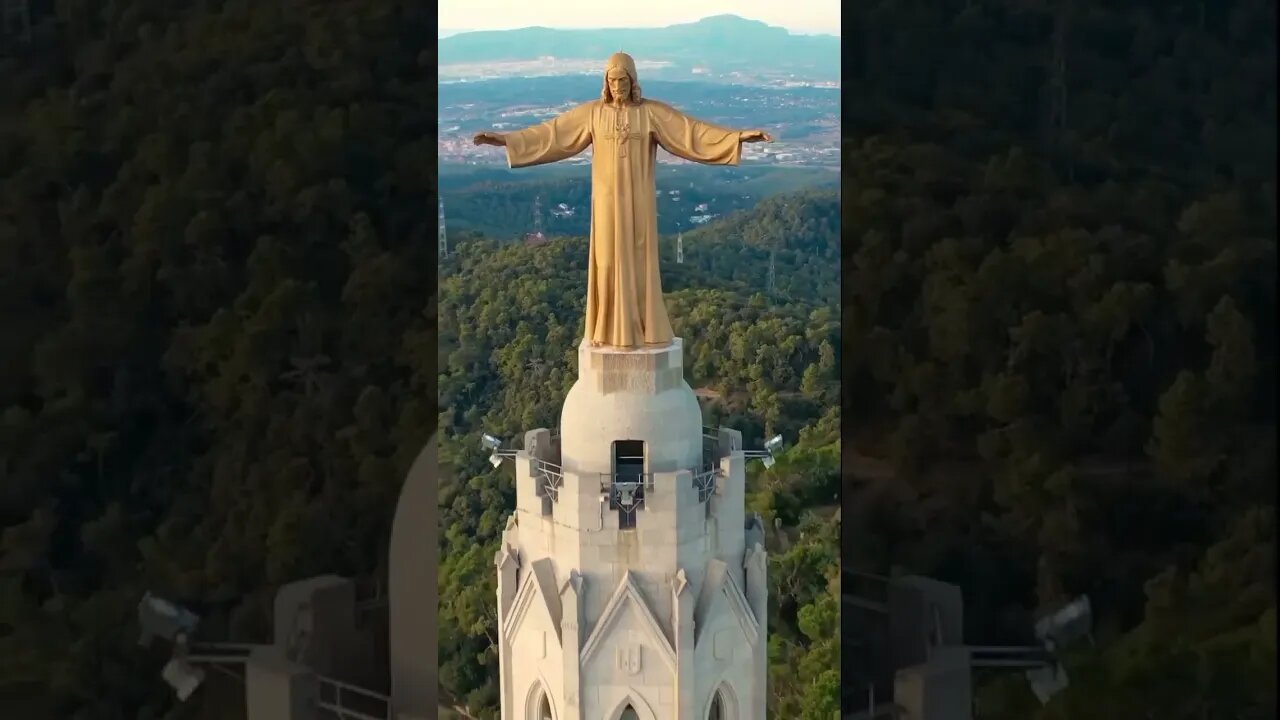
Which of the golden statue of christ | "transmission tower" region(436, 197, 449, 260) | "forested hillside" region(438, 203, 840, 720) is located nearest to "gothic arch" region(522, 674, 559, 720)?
the golden statue of christ

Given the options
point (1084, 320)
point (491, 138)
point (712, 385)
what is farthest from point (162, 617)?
point (1084, 320)

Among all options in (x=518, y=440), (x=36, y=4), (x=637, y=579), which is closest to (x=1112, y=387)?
(x=637, y=579)

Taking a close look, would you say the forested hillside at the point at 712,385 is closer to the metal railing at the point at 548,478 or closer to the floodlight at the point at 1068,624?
the floodlight at the point at 1068,624

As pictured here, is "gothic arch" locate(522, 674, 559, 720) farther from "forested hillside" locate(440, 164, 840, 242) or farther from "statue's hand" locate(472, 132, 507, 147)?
"forested hillside" locate(440, 164, 840, 242)

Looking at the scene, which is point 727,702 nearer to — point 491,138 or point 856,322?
point 856,322

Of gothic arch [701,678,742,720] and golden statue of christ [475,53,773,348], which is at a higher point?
golden statue of christ [475,53,773,348]
